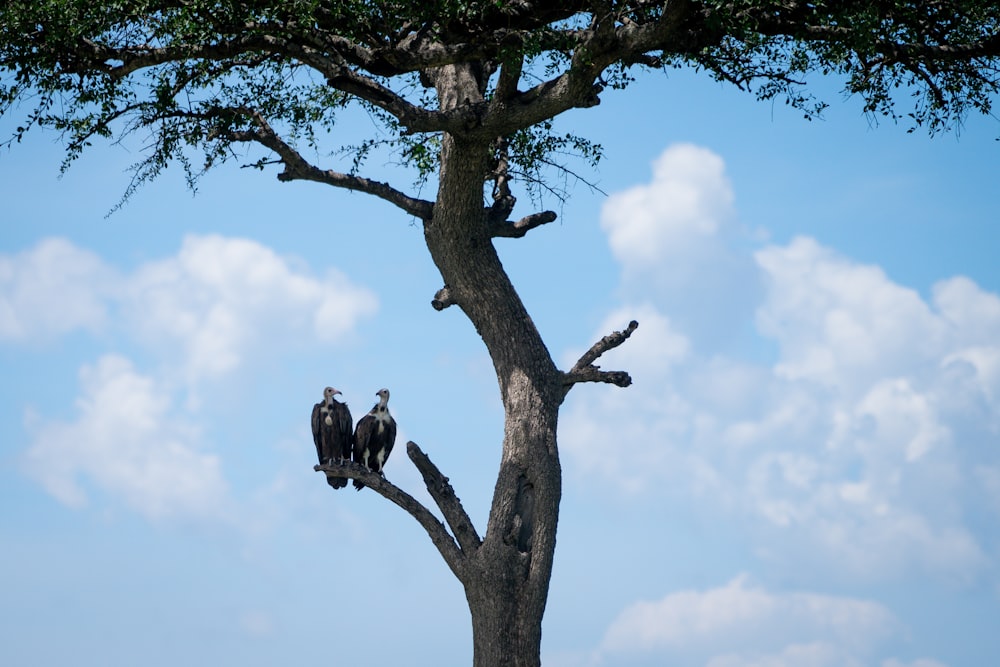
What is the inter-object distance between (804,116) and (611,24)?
336cm

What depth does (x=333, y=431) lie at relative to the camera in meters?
13.7

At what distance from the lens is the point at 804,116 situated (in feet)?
45.8

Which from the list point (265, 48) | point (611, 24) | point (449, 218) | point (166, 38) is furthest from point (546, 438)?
point (166, 38)

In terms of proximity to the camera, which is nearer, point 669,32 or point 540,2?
point 669,32

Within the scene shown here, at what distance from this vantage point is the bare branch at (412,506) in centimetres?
1248

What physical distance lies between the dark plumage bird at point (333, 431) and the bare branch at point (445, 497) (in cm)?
128

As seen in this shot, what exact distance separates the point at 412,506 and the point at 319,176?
156 inches

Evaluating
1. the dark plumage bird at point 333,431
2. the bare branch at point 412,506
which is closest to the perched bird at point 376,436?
the dark plumage bird at point 333,431

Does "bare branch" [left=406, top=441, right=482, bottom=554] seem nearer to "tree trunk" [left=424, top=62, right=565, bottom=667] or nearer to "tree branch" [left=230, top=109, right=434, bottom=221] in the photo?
"tree trunk" [left=424, top=62, right=565, bottom=667]

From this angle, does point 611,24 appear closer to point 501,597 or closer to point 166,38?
point 166,38

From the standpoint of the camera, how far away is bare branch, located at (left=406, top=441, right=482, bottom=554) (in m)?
12.5

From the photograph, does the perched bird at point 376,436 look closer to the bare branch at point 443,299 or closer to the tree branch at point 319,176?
the bare branch at point 443,299

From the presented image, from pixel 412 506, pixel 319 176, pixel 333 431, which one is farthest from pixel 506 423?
pixel 319 176

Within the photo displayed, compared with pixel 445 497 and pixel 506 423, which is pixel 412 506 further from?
pixel 506 423
